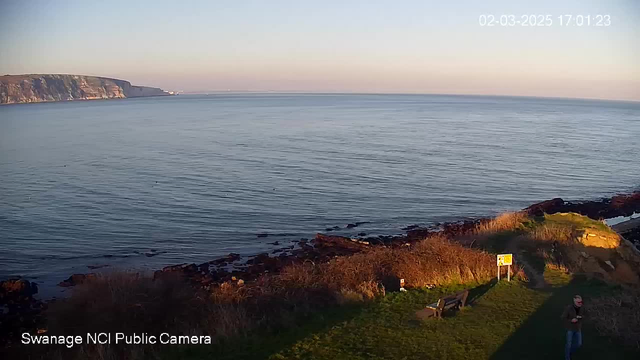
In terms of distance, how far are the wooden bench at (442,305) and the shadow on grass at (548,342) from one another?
5.77 feet

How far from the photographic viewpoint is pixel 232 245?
2808cm

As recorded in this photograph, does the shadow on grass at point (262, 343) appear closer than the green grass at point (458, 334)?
No

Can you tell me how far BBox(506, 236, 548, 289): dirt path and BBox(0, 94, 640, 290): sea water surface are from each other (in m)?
10.0

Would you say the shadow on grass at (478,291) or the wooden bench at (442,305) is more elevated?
the wooden bench at (442,305)

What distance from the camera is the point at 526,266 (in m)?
19.3

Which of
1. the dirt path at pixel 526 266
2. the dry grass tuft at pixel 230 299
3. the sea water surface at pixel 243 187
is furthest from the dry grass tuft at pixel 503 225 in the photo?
the sea water surface at pixel 243 187

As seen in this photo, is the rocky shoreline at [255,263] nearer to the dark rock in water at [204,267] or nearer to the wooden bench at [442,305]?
the dark rock in water at [204,267]

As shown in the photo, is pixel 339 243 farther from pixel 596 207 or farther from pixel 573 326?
pixel 596 207

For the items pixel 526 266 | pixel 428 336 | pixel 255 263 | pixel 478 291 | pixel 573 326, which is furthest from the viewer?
pixel 255 263

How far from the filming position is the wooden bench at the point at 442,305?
1380 cm

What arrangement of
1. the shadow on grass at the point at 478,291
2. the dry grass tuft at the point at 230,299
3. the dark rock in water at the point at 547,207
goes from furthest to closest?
1. the dark rock in water at the point at 547,207
2. the shadow on grass at the point at 478,291
3. the dry grass tuft at the point at 230,299

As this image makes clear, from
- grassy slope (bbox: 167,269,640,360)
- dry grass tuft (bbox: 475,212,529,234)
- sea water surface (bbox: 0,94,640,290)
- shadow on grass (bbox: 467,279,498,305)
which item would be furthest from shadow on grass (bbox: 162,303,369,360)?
sea water surface (bbox: 0,94,640,290)

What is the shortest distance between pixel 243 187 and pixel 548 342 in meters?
31.0

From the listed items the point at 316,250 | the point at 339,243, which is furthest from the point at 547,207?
the point at 316,250
